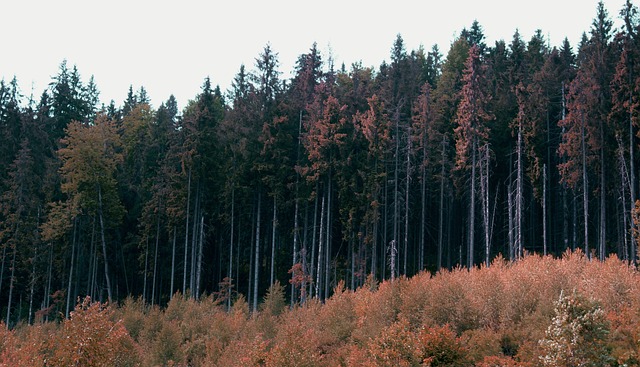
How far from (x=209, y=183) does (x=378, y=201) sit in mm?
13896

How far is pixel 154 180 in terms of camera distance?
57438 millimetres

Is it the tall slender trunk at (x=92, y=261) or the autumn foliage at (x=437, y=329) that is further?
the tall slender trunk at (x=92, y=261)

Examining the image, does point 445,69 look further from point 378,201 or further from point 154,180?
point 154,180

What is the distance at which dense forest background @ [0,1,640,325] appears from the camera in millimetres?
43656

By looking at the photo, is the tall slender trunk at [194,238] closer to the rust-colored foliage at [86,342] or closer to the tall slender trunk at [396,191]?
the tall slender trunk at [396,191]

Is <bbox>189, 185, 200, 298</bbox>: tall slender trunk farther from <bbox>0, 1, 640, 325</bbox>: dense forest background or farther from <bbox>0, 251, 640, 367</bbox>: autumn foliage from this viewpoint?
<bbox>0, 251, 640, 367</bbox>: autumn foliage

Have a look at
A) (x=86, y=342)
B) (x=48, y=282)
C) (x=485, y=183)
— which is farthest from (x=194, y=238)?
(x=86, y=342)

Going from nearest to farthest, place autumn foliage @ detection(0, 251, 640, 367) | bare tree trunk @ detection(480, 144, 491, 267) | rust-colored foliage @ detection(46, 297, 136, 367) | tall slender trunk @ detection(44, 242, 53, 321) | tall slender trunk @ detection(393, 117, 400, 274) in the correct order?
autumn foliage @ detection(0, 251, 640, 367)
rust-colored foliage @ detection(46, 297, 136, 367)
bare tree trunk @ detection(480, 144, 491, 267)
tall slender trunk @ detection(393, 117, 400, 274)
tall slender trunk @ detection(44, 242, 53, 321)

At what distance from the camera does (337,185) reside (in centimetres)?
4747

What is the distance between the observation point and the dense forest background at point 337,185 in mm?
43656

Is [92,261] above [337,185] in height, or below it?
below

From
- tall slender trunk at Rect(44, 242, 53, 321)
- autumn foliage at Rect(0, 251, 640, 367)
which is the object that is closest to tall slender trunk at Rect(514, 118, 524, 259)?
autumn foliage at Rect(0, 251, 640, 367)

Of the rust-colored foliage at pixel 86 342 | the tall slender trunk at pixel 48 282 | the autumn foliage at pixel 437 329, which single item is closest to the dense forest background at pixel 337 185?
the tall slender trunk at pixel 48 282

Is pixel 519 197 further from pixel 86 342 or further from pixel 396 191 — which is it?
pixel 86 342
